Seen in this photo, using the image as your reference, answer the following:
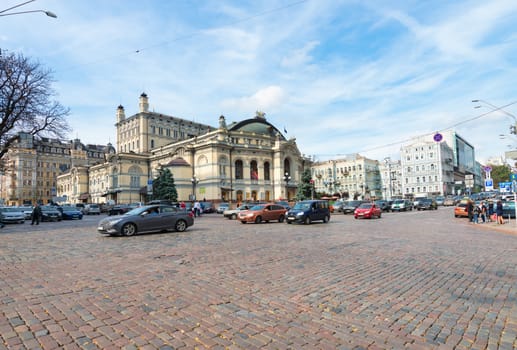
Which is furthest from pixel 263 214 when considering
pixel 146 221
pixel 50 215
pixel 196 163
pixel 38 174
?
pixel 38 174

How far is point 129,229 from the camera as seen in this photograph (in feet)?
50.4

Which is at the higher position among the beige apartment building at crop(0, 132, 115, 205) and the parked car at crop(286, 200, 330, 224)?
the beige apartment building at crop(0, 132, 115, 205)

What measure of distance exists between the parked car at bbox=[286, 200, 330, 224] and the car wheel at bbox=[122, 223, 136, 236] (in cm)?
1093

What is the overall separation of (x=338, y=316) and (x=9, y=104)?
31.4 meters

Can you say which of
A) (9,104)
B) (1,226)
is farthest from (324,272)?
(9,104)

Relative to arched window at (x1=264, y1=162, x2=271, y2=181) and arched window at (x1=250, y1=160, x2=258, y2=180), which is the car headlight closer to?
arched window at (x1=250, y1=160, x2=258, y2=180)

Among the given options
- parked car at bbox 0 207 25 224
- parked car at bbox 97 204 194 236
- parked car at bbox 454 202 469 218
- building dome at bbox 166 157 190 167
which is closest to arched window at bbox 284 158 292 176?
building dome at bbox 166 157 190 167

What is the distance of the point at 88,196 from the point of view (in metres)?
91.8

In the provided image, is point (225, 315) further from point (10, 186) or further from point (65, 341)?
point (10, 186)

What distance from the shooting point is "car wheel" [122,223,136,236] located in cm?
1518

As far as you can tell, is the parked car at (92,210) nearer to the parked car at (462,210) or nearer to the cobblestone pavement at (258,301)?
the cobblestone pavement at (258,301)

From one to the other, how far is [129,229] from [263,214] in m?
11.5

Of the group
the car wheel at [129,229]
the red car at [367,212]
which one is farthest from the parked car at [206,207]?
the car wheel at [129,229]

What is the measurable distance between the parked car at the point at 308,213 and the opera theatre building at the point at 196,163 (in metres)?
38.0
